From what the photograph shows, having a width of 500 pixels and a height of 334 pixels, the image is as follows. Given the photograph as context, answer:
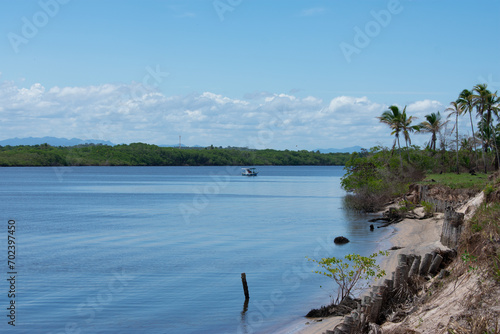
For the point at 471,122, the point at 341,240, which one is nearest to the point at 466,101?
the point at 471,122

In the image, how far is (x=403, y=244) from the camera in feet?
84.7

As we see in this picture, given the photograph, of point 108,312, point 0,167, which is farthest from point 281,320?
point 0,167

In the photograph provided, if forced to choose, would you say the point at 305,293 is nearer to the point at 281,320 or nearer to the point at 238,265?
the point at 281,320

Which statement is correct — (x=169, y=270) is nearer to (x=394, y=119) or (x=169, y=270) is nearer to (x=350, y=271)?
(x=350, y=271)

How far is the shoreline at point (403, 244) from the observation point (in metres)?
13.8

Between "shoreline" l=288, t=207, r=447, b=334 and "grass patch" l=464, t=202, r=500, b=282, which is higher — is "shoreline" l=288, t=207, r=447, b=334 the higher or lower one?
the lower one

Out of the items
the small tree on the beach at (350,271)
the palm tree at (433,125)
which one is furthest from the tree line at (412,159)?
the small tree on the beach at (350,271)

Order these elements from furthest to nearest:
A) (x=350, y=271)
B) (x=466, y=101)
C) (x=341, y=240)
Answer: (x=466, y=101), (x=341, y=240), (x=350, y=271)

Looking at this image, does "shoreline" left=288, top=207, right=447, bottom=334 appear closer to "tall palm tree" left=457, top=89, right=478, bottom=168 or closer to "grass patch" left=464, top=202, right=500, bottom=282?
"grass patch" left=464, top=202, right=500, bottom=282

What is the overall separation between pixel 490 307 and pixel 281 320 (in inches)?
297

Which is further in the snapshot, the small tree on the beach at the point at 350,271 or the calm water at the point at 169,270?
the calm water at the point at 169,270

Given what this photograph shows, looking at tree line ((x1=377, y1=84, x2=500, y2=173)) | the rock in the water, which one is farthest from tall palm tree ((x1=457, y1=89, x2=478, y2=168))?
the rock in the water

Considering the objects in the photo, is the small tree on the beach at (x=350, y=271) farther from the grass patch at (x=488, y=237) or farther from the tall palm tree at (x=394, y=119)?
the tall palm tree at (x=394, y=119)

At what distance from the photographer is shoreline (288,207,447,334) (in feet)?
45.4
